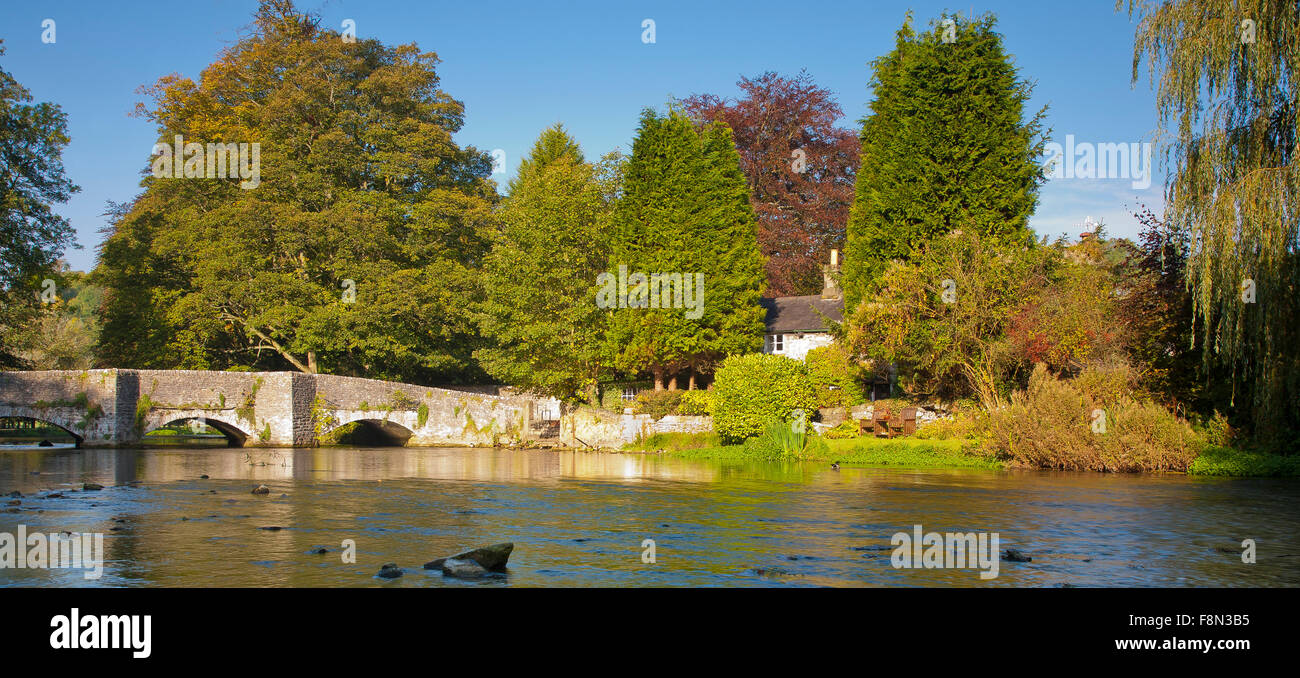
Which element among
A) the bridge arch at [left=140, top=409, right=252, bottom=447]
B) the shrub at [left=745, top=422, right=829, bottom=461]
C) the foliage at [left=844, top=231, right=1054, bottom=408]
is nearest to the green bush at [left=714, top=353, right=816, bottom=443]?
the shrub at [left=745, top=422, right=829, bottom=461]

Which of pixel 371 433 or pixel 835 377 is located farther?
pixel 371 433

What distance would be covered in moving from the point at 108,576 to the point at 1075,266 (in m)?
28.6

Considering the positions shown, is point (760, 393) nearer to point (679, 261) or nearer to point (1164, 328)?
point (679, 261)

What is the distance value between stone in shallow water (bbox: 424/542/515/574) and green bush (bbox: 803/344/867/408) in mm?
23407

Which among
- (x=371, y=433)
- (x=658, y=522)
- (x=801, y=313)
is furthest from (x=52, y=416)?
(x=801, y=313)

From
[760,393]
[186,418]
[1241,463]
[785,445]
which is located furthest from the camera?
[186,418]

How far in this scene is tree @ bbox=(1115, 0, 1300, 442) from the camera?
59.6 ft

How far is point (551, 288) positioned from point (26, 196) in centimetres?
2115

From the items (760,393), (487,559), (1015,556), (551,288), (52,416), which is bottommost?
(1015,556)

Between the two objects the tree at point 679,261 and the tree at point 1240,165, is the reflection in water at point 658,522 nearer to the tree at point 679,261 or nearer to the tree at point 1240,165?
the tree at point 1240,165

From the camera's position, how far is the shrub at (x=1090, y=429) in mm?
24547

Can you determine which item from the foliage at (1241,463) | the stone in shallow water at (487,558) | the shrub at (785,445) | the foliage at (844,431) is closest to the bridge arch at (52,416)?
the shrub at (785,445)

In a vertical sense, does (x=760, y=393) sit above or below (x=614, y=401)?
above

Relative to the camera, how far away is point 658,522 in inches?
643
